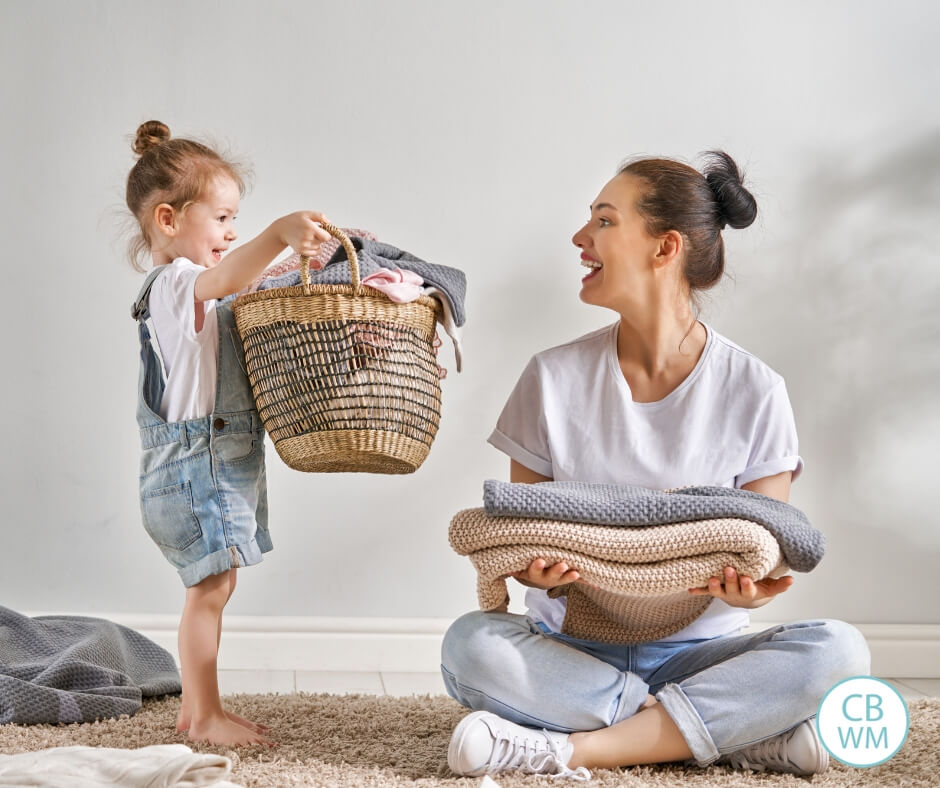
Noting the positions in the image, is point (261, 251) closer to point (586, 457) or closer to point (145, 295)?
point (145, 295)

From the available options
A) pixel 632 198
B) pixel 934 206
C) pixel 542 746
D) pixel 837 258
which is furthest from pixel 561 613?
pixel 934 206

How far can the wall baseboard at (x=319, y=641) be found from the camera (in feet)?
7.17

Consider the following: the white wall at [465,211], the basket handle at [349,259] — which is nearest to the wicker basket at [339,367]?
the basket handle at [349,259]

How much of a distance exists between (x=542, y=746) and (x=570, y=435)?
50 cm

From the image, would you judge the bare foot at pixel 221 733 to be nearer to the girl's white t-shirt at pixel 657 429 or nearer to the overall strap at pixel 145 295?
the girl's white t-shirt at pixel 657 429

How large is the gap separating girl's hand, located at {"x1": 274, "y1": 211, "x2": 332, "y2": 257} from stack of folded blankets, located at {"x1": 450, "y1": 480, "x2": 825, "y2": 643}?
40cm

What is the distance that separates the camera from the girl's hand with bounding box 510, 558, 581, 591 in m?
1.37

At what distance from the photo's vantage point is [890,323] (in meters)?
2.30

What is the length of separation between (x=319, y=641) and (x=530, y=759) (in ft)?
2.98

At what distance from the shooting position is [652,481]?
5.26ft

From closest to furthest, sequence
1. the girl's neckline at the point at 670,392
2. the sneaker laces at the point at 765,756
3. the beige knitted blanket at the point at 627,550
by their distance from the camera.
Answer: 1. the beige knitted blanket at the point at 627,550
2. the sneaker laces at the point at 765,756
3. the girl's neckline at the point at 670,392

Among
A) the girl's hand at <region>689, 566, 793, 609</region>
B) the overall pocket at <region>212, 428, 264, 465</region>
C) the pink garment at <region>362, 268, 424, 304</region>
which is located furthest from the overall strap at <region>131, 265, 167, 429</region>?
the girl's hand at <region>689, 566, 793, 609</region>

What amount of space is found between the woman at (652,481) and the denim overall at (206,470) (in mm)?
374

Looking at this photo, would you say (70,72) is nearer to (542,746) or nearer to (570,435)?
(570,435)
